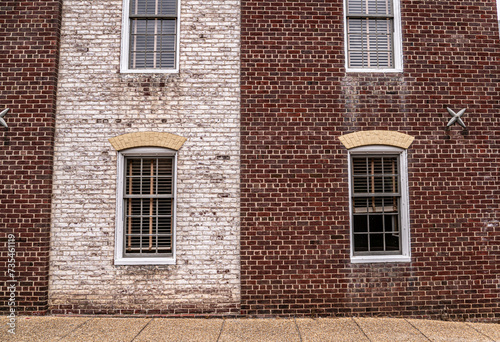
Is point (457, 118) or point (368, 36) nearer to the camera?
point (457, 118)

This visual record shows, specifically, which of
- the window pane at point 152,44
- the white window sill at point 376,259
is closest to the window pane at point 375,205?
the white window sill at point 376,259

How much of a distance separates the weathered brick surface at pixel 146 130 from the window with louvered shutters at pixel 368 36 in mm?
2234

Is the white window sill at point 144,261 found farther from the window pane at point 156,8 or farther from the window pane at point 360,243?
the window pane at point 156,8

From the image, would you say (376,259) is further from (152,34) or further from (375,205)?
(152,34)

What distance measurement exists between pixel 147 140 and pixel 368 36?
15.2 ft

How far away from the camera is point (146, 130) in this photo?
20.7 ft

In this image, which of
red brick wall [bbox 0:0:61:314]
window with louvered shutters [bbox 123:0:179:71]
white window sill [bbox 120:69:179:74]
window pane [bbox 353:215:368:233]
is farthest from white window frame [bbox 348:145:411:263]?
red brick wall [bbox 0:0:61:314]

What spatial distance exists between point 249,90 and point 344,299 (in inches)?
160

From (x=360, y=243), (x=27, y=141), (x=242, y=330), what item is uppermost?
(x=27, y=141)

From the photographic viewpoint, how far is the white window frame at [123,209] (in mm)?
6109

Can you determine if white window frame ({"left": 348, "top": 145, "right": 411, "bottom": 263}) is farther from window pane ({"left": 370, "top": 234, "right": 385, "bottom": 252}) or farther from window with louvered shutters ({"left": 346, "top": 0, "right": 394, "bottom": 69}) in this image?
window with louvered shutters ({"left": 346, "top": 0, "right": 394, "bottom": 69})

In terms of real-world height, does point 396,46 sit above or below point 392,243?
above

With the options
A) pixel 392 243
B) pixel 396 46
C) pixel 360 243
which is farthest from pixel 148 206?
pixel 396 46

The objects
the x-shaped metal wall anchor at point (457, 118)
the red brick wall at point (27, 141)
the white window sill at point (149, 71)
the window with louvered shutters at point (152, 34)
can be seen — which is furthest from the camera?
the window with louvered shutters at point (152, 34)
